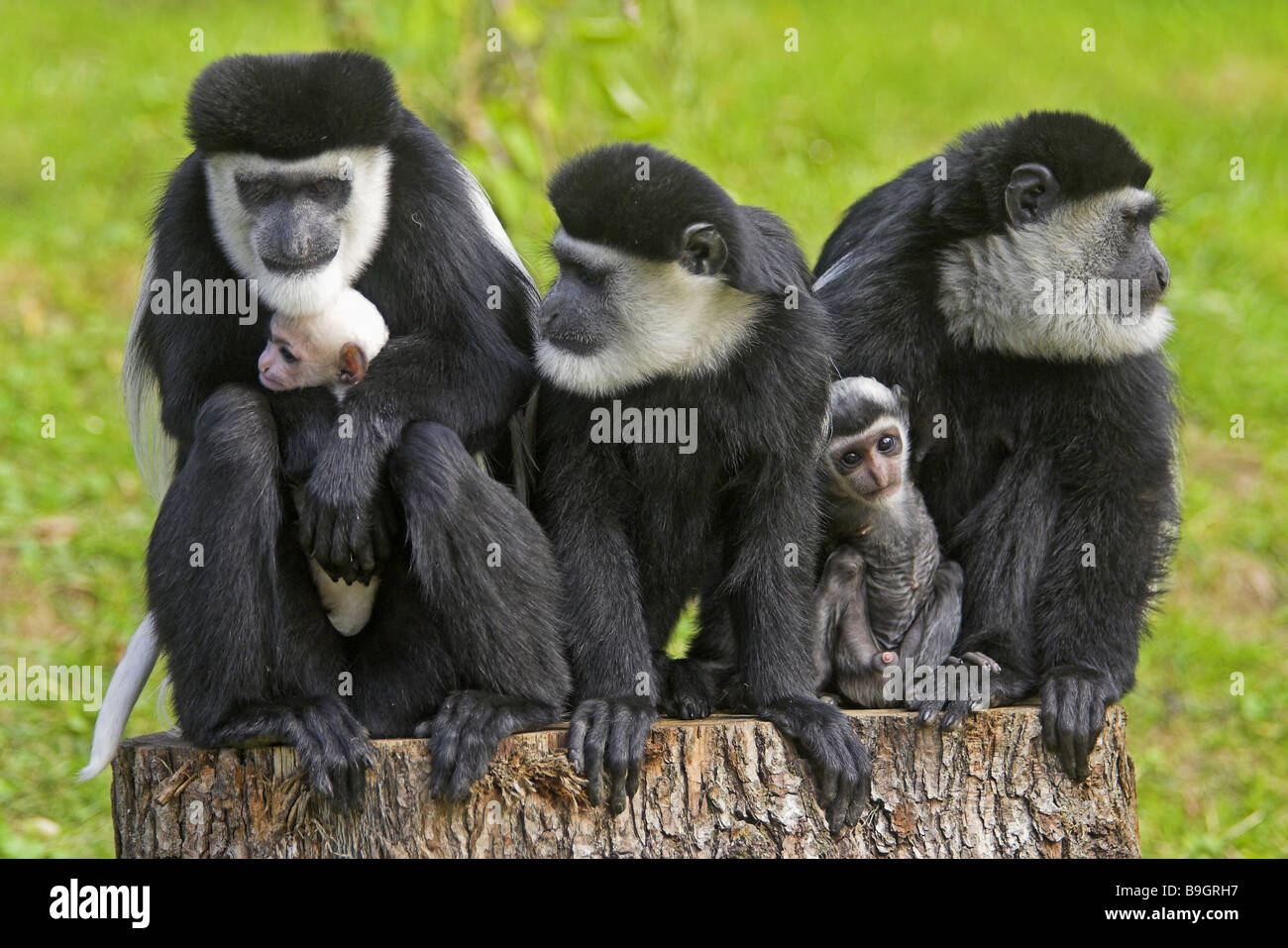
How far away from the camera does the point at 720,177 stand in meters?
7.04

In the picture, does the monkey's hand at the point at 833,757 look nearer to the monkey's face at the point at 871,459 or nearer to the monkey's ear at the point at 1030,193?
the monkey's face at the point at 871,459

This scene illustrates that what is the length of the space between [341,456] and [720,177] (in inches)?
177

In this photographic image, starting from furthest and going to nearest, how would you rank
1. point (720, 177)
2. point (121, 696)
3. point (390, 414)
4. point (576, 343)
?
1. point (720, 177)
2. point (121, 696)
3. point (576, 343)
4. point (390, 414)

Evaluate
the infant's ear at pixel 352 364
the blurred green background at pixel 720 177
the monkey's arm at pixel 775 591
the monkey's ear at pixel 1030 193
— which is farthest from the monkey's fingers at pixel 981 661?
the infant's ear at pixel 352 364

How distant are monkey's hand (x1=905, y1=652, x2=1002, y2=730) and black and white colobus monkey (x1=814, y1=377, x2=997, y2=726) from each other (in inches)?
0.8

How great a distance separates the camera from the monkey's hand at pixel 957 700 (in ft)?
9.89

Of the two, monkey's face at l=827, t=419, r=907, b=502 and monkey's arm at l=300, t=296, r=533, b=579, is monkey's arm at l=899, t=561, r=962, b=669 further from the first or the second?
monkey's arm at l=300, t=296, r=533, b=579

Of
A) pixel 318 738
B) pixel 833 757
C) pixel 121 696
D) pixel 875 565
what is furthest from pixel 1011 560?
pixel 121 696

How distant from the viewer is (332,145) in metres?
2.95

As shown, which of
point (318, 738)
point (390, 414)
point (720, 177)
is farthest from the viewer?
point (720, 177)

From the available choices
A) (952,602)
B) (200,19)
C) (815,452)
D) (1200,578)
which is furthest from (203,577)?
(200,19)

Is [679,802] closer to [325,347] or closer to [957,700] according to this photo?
[957,700]

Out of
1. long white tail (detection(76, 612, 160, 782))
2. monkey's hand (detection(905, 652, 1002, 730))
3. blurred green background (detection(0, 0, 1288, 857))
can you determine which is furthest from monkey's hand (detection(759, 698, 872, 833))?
long white tail (detection(76, 612, 160, 782))

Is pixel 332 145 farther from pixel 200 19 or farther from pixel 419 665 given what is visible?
pixel 200 19
